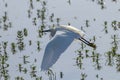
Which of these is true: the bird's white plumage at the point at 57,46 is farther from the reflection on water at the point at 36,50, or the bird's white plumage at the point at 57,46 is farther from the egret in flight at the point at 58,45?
the reflection on water at the point at 36,50

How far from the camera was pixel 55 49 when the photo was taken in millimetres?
3740

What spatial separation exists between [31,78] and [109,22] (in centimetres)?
286

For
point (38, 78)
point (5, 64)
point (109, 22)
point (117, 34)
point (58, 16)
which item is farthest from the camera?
point (58, 16)

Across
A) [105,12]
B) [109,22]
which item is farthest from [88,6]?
[109,22]

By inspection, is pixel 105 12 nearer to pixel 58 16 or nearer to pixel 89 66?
pixel 58 16

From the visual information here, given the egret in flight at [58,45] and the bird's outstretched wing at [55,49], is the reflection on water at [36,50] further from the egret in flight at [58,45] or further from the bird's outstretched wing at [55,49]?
the bird's outstretched wing at [55,49]

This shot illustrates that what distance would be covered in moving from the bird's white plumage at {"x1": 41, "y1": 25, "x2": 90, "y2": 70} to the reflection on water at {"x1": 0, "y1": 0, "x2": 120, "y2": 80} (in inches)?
93.5

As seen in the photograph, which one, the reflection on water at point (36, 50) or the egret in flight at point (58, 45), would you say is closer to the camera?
the egret in flight at point (58, 45)

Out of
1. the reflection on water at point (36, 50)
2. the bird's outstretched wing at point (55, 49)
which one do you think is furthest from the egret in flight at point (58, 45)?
the reflection on water at point (36, 50)

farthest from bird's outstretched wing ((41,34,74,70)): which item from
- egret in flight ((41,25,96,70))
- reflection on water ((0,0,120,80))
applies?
reflection on water ((0,0,120,80))

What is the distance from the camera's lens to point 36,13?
10.1m

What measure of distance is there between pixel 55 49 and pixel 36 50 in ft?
14.0

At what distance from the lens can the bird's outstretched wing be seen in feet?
11.5

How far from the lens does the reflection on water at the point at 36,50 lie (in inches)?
284
